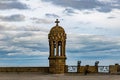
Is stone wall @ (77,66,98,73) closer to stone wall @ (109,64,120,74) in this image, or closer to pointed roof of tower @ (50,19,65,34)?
stone wall @ (109,64,120,74)

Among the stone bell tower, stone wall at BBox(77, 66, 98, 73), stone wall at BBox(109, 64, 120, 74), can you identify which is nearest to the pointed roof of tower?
the stone bell tower

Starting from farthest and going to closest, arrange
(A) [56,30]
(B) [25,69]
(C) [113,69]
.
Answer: (B) [25,69]
(A) [56,30]
(C) [113,69]

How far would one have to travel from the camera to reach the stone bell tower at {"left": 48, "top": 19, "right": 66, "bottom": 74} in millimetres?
26234

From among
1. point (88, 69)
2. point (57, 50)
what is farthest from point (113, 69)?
point (57, 50)

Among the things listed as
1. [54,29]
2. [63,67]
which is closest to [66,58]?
[63,67]

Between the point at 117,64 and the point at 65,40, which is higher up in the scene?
the point at 65,40

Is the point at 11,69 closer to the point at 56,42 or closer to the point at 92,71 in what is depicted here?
the point at 56,42

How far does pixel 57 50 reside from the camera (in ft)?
87.0

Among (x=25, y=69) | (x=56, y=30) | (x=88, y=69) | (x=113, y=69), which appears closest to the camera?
(x=113, y=69)

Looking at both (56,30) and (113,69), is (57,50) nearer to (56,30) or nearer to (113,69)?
(56,30)

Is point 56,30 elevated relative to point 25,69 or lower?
elevated

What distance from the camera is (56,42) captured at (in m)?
26.5

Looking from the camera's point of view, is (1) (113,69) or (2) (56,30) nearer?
(1) (113,69)

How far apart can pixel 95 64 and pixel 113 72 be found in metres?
1.45
